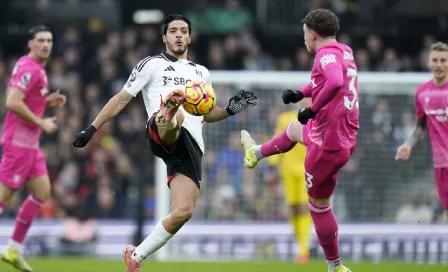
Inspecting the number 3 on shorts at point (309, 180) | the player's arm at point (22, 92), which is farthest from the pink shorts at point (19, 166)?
the number 3 on shorts at point (309, 180)

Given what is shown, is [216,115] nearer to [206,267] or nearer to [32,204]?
[32,204]

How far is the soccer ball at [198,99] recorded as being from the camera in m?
9.66

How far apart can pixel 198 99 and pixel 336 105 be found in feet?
4.11

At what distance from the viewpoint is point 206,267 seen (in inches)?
525

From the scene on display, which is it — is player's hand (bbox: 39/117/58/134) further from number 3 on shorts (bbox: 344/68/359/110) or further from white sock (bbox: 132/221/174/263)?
number 3 on shorts (bbox: 344/68/359/110)

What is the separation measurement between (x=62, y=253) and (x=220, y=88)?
10.8 ft

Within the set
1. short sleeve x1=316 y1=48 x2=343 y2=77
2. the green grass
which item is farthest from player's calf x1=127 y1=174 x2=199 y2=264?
the green grass

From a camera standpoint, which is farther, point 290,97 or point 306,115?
point 290,97

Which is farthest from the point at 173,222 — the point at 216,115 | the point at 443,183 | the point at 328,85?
the point at 443,183

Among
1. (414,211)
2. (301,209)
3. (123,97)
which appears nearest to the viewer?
(123,97)

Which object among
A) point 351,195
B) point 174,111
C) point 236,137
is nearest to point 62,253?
point 236,137

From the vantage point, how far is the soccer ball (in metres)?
9.66

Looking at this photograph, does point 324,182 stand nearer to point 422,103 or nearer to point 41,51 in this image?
point 422,103

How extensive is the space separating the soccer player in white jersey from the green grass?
2.40 m
